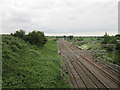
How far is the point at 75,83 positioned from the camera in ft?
40.6

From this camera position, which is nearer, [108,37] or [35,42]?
[35,42]

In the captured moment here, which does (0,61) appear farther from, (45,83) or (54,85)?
(54,85)

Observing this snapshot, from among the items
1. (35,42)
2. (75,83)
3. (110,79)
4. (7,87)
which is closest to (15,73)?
(7,87)

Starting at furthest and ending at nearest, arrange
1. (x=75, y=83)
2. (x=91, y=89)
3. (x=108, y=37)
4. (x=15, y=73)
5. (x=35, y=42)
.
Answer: (x=108, y=37)
(x=35, y=42)
(x=75, y=83)
(x=91, y=89)
(x=15, y=73)

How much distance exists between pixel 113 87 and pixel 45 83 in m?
7.52

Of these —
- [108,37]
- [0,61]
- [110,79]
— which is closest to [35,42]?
[0,61]

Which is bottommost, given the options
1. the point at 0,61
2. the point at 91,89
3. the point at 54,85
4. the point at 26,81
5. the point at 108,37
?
the point at 91,89

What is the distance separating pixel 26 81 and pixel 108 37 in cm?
4376

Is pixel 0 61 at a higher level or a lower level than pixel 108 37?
lower

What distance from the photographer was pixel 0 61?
10.6 metres

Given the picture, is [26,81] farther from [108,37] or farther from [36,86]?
[108,37]

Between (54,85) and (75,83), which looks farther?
(75,83)

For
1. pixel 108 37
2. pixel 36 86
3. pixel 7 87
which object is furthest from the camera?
pixel 108 37

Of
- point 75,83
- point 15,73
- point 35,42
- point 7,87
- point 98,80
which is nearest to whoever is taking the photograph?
point 7,87
